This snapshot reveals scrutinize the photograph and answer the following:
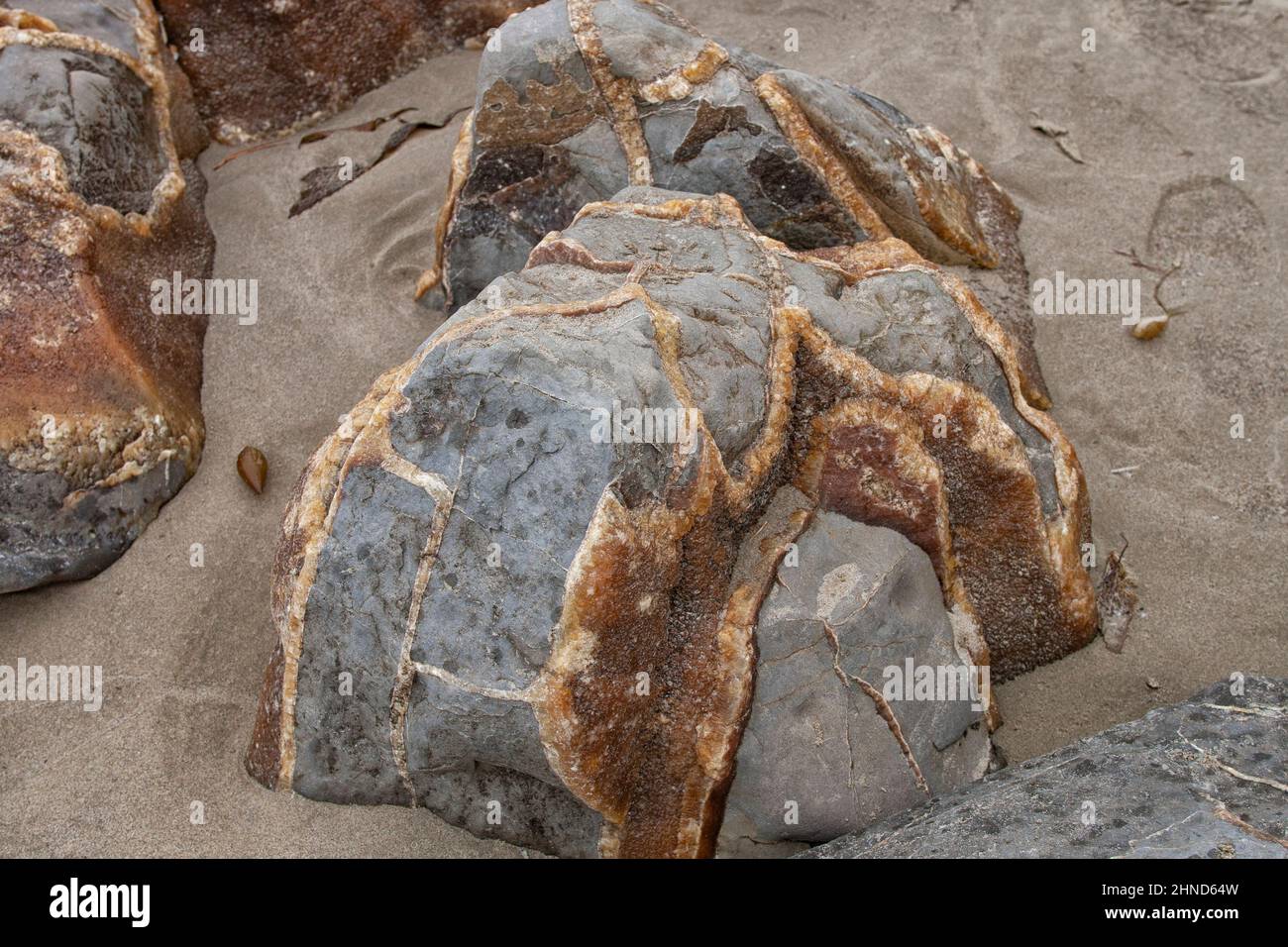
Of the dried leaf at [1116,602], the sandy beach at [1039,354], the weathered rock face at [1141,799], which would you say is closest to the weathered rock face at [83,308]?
the sandy beach at [1039,354]

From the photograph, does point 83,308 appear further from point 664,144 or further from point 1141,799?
point 1141,799

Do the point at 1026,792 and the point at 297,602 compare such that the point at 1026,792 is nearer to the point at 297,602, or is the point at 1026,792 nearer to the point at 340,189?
the point at 297,602

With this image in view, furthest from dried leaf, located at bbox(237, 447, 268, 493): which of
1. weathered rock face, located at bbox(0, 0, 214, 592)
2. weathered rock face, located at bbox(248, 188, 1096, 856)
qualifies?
weathered rock face, located at bbox(248, 188, 1096, 856)

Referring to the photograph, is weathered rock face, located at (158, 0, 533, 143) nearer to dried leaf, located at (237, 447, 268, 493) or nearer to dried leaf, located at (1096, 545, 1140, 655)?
dried leaf, located at (237, 447, 268, 493)

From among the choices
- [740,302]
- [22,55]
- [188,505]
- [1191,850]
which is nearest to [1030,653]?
[1191,850]

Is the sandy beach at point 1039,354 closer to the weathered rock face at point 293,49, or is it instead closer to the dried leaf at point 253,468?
the dried leaf at point 253,468
